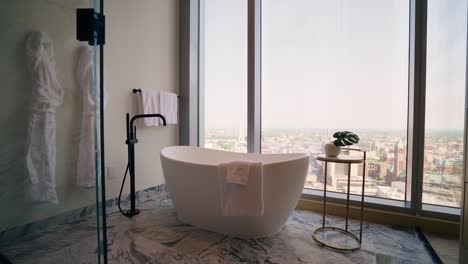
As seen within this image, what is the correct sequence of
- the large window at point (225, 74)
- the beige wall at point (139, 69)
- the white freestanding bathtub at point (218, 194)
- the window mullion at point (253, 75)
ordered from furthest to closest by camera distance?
the large window at point (225, 74)
the window mullion at point (253, 75)
the beige wall at point (139, 69)
the white freestanding bathtub at point (218, 194)

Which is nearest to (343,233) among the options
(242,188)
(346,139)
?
(346,139)

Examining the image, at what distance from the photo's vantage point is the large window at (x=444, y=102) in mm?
1535

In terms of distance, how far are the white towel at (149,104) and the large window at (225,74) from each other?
724 millimetres

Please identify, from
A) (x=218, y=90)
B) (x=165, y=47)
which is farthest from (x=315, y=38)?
(x=165, y=47)

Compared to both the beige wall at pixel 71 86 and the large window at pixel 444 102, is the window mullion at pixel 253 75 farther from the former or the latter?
the large window at pixel 444 102

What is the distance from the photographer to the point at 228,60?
284 cm

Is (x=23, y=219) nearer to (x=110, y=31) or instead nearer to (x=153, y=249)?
(x=153, y=249)

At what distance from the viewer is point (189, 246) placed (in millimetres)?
1562

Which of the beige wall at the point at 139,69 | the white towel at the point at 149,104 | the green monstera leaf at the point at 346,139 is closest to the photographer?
the green monstera leaf at the point at 346,139

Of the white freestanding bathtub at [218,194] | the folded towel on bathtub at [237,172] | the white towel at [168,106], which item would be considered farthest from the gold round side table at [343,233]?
the white towel at [168,106]

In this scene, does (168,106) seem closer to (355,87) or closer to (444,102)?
(355,87)

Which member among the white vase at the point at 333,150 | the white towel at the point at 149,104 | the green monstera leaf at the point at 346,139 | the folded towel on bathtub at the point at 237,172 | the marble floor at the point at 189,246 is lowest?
the marble floor at the point at 189,246

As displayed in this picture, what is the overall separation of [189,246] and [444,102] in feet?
7.10

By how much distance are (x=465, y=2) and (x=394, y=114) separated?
896 millimetres
